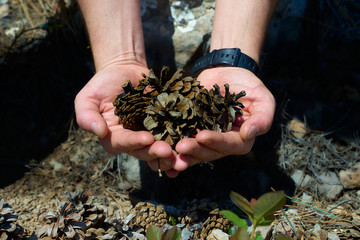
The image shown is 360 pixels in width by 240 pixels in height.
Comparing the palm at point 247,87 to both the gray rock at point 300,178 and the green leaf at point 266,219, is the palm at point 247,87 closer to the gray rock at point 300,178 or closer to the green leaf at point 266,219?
the gray rock at point 300,178

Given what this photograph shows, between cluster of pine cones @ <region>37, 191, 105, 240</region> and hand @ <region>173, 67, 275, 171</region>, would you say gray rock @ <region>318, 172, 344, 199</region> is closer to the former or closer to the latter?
hand @ <region>173, 67, 275, 171</region>

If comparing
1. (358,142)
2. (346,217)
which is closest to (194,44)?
(358,142)

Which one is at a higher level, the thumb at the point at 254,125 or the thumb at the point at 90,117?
the thumb at the point at 90,117

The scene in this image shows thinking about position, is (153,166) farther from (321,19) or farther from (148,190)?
(321,19)

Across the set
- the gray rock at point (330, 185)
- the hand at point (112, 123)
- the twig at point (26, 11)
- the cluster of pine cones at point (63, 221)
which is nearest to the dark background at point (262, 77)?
the twig at point (26, 11)

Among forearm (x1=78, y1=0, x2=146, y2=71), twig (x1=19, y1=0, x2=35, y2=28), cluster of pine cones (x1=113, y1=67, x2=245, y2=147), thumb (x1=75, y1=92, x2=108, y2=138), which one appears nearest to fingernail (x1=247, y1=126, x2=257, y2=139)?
cluster of pine cones (x1=113, y1=67, x2=245, y2=147)

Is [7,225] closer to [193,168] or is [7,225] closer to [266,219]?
[266,219]

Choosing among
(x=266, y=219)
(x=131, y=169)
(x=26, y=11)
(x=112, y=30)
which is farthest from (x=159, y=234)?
(x=26, y=11)
